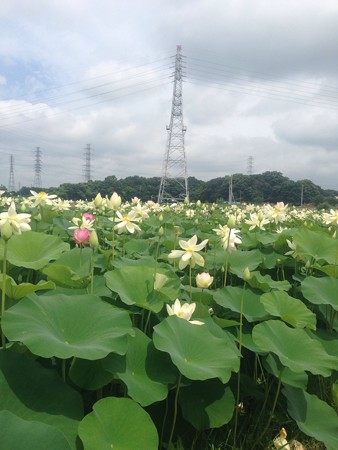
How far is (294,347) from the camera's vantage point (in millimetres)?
1476

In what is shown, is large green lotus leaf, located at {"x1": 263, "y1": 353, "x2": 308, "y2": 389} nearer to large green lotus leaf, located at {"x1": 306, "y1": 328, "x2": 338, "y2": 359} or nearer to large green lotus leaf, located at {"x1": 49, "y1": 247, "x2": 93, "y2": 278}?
large green lotus leaf, located at {"x1": 306, "y1": 328, "x2": 338, "y2": 359}

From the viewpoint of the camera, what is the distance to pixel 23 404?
963 mm

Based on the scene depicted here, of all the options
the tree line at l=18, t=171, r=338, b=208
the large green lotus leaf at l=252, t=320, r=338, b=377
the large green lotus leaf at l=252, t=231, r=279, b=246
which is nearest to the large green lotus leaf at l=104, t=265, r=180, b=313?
the large green lotus leaf at l=252, t=320, r=338, b=377

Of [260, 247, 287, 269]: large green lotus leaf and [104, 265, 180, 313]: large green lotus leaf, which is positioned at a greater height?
[104, 265, 180, 313]: large green lotus leaf

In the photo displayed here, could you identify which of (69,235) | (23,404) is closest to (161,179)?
(69,235)

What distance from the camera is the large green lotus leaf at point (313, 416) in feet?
4.64

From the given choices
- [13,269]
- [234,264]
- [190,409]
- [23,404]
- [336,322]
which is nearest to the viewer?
[23,404]

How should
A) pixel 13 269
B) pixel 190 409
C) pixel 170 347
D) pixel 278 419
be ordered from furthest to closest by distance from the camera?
pixel 13 269, pixel 278 419, pixel 190 409, pixel 170 347

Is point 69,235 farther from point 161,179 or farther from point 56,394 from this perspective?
point 161,179

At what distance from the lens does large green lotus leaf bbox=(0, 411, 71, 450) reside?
0.77m

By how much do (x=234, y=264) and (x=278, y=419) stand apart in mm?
896

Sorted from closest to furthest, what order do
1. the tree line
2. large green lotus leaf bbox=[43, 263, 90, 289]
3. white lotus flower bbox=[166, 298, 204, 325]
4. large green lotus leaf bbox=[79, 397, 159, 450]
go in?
A: large green lotus leaf bbox=[79, 397, 159, 450] < white lotus flower bbox=[166, 298, 204, 325] < large green lotus leaf bbox=[43, 263, 90, 289] < the tree line

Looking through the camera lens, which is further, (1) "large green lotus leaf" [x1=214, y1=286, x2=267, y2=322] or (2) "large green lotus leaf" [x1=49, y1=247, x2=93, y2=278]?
(2) "large green lotus leaf" [x1=49, y1=247, x2=93, y2=278]

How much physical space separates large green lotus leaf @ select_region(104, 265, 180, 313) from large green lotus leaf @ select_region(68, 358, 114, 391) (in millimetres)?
311
